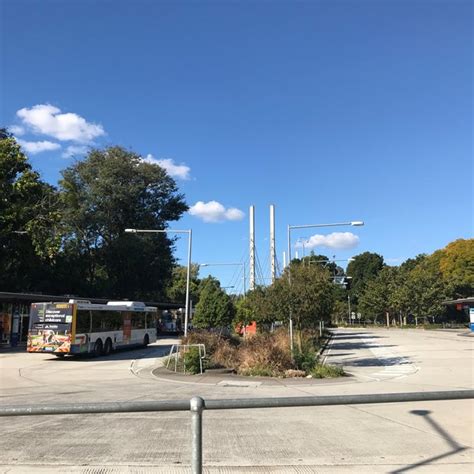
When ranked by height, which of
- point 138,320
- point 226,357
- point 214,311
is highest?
point 214,311

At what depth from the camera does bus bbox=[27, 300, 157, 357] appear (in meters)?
27.0

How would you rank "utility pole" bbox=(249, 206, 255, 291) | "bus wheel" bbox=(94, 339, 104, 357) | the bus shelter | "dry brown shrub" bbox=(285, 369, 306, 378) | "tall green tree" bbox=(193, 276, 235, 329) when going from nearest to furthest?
"dry brown shrub" bbox=(285, 369, 306, 378), "bus wheel" bbox=(94, 339, 104, 357), "tall green tree" bbox=(193, 276, 235, 329), "utility pole" bbox=(249, 206, 255, 291), the bus shelter

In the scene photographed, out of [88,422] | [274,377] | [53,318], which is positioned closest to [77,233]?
[53,318]

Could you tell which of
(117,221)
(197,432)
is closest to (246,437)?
(197,432)

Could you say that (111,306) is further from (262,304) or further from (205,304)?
(262,304)

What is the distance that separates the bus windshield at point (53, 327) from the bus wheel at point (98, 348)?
10.1 ft

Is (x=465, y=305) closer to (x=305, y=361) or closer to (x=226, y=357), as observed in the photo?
(x=305, y=361)

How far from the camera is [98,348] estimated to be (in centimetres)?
3052

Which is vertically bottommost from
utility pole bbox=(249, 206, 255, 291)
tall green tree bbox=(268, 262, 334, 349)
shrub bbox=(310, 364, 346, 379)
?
shrub bbox=(310, 364, 346, 379)

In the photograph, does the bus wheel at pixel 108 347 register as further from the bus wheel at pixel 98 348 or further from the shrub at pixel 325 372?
the shrub at pixel 325 372

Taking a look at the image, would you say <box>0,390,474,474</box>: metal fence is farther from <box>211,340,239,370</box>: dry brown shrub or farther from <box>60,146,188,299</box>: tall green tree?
<box>60,146,188,299</box>: tall green tree

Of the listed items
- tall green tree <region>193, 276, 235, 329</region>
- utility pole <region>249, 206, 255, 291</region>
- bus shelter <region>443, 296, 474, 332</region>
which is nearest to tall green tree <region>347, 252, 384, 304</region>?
bus shelter <region>443, 296, 474, 332</region>

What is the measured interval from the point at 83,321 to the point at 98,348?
3197 mm

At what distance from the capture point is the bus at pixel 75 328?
88.6 ft
